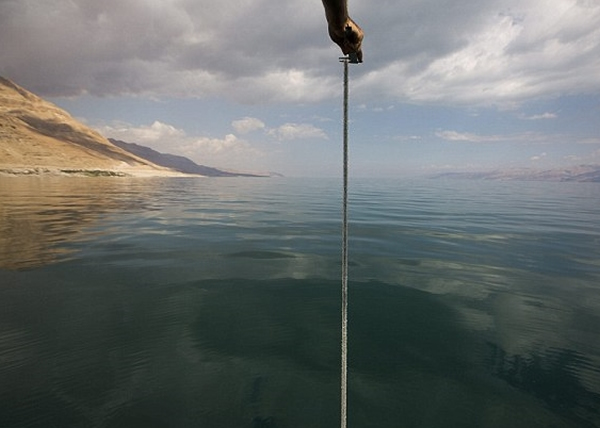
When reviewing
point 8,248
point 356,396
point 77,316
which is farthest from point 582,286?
point 8,248

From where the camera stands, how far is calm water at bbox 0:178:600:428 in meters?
4.23

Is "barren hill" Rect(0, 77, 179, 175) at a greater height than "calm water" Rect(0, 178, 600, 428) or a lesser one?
greater

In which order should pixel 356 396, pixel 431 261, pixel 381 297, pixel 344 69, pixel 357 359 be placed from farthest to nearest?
pixel 431 261 < pixel 381 297 < pixel 357 359 < pixel 356 396 < pixel 344 69

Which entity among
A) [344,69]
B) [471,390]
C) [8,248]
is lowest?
[471,390]

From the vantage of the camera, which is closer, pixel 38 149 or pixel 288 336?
pixel 288 336

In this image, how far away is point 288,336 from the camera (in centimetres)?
606

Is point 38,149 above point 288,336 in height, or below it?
above

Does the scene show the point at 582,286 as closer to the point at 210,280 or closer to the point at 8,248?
the point at 210,280

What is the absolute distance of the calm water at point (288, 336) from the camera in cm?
423

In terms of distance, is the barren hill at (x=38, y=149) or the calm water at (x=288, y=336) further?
the barren hill at (x=38, y=149)

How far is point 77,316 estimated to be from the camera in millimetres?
6656

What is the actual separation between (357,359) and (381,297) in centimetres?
283

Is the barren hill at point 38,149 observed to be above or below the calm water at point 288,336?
above

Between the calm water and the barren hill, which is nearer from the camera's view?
the calm water
